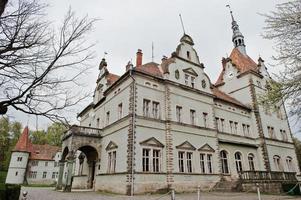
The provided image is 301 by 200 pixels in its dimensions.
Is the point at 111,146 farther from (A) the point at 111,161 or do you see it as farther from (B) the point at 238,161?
(B) the point at 238,161

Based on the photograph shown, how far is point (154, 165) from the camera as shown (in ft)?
60.1

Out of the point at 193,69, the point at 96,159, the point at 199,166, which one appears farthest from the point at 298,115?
the point at 96,159

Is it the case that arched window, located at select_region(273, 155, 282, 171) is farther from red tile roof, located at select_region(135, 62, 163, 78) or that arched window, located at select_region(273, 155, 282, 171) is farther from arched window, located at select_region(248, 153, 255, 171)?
red tile roof, located at select_region(135, 62, 163, 78)

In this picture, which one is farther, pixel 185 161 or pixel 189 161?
pixel 189 161

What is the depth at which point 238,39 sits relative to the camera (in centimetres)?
4056

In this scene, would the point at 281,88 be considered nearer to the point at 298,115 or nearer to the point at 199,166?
the point at 298,115

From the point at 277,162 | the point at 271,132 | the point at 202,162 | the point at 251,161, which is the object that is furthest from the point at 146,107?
the point at 277,162

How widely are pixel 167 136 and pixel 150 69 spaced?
676 cm

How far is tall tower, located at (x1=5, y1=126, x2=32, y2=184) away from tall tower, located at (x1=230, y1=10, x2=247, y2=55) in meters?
45.4

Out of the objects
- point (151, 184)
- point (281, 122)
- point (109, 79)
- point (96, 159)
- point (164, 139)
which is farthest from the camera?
A: point (281, 122)

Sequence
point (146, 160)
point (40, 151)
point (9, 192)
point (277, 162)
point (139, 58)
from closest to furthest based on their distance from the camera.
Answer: point (9, 192), point (146, 160), point (139, 58), point (277, 162), point (40, 151)

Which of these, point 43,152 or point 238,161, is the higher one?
point 43,152

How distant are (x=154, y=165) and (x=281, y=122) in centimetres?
2477

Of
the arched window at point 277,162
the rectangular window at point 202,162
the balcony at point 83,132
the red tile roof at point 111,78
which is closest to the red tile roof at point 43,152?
the balcony at point 83,132
